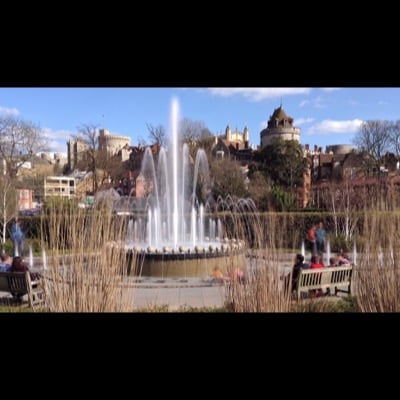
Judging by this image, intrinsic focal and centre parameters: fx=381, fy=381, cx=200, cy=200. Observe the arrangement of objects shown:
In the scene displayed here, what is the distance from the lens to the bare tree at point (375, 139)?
17.7 meters

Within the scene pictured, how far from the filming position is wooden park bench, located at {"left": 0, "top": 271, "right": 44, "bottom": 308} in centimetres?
393

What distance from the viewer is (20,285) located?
409 cm

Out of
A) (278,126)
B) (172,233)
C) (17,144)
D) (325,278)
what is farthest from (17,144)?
(278,126)

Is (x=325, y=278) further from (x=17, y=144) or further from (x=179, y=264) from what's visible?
(x=17, y=144)

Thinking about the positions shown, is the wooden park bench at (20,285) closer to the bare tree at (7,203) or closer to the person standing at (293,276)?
the person standing at (293,276)

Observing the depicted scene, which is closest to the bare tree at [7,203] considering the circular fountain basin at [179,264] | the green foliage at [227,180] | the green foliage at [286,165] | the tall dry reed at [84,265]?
the circular fountain basin at [179,264]

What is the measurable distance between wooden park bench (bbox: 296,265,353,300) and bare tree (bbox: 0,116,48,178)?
44.2 feet

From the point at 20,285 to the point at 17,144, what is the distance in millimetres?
13387

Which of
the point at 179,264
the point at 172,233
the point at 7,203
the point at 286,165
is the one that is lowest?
the point at 179,264

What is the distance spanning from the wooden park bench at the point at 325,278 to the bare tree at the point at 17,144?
13.5m
